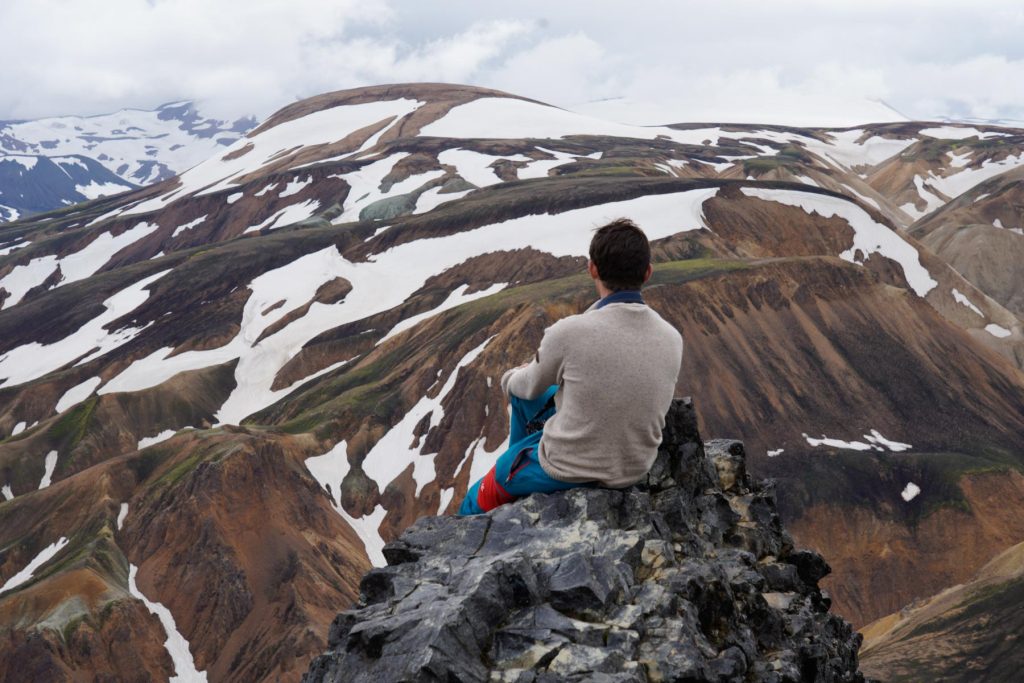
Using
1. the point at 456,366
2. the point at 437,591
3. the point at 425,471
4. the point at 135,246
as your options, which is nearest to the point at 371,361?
the point at 456,366

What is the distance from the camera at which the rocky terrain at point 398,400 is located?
43.3m

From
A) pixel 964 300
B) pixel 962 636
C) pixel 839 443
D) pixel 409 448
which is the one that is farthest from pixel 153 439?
pixel 964 300

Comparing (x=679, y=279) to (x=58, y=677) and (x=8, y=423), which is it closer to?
(x=58, y=677)

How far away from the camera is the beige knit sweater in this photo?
6699mm

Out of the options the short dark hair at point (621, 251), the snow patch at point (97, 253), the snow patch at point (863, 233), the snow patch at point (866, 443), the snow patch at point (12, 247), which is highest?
the short dark hair at point (621, 251)

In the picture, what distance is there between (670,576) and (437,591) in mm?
1688

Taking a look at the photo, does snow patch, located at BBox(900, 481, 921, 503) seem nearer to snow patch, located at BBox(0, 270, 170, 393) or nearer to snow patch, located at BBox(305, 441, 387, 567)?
snow patch, located at BBox(305, 441, 387, 567)

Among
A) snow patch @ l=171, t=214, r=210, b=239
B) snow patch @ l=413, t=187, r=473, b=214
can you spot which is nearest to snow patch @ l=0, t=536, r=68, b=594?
snow patch @ l=413, t=187, r=473, b=214

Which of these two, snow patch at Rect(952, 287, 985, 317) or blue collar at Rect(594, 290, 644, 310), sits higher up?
blue collar at Rect(594, 290, 644, 310)

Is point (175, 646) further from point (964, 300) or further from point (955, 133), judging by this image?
point (955, 133)

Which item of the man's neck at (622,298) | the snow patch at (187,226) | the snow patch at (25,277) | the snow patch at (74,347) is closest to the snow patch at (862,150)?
the snow patch at (187,226)

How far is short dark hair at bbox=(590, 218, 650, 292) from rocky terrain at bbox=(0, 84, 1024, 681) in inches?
1393

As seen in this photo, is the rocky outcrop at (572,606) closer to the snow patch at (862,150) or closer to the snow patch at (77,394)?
the snow patch at (77,394)

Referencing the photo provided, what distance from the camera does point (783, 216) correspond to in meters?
79.7
